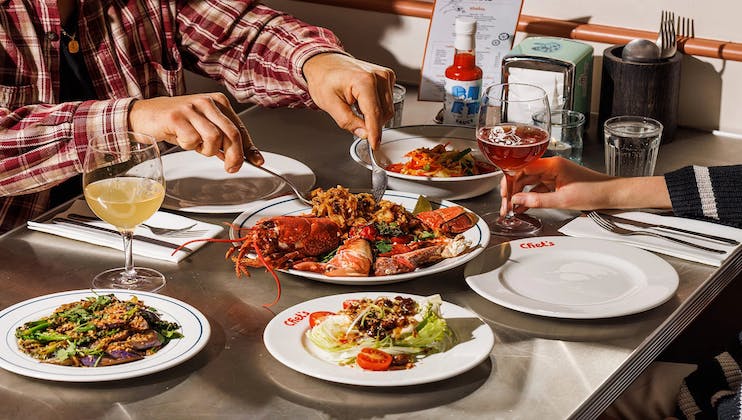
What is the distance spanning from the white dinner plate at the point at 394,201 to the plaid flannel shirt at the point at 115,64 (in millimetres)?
294

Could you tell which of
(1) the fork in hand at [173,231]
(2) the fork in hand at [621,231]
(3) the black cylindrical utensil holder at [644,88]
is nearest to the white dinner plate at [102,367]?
(1) the fork in hand at [173,231]

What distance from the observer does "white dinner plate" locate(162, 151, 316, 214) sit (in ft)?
5.45

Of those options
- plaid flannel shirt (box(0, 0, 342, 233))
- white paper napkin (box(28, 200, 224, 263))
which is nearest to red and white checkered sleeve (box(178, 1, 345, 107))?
plaid flannel shirt (box(0, 0, 342, 233))

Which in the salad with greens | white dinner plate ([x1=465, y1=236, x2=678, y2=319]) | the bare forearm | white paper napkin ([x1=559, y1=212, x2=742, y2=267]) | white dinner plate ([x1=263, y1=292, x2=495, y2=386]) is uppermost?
the salad with greens

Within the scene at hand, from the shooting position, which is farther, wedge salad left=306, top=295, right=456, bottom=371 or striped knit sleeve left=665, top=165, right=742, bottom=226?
striped knit sleeve left=665, top=165, right=742, bottom=226

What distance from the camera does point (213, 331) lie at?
1.26 m

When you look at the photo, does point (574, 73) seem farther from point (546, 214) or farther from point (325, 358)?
point (325, 358)

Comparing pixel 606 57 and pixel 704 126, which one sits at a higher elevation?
pixel 606 57

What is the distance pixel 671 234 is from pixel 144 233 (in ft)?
2.80

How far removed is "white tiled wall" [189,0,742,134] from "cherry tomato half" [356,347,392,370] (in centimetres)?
134

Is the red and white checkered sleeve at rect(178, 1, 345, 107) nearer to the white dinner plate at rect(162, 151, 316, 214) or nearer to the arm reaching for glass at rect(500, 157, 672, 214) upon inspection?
the white dinner plate at rect(162, 151, 316, 214)

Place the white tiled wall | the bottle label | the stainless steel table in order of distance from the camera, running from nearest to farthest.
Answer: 1. the stainless steel table
2. the bottle label
3. the white tiled wall

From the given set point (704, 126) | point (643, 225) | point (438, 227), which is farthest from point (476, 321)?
point (704, 126)

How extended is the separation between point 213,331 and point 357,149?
68 cm
